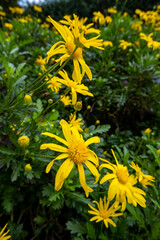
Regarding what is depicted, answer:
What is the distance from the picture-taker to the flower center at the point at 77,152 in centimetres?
75

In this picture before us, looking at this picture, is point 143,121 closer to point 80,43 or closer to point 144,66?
point 144,66

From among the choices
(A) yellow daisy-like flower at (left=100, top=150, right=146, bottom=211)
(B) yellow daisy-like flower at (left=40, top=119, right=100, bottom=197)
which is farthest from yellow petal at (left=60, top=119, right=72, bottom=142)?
(A) yellow daisy-like flower at (left=100, top=150, right=146, bottom=211)

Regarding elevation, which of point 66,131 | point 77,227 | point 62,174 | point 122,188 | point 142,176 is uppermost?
point 66,131

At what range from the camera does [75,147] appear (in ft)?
2.50

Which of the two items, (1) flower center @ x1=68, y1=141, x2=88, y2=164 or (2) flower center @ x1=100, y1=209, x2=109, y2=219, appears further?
(2) flower center @ x1=100, y1=209, x2=109, y2=219

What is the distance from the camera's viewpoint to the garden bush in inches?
31.7

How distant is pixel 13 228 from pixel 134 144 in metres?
1.26

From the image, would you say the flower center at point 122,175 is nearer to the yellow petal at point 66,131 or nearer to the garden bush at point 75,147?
the garden bush at point 75,147

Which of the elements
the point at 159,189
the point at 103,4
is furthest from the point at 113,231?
the point at 103,4

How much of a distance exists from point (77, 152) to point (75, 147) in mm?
23

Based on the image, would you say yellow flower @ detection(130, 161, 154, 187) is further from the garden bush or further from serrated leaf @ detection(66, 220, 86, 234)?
serrated leaf @ detection(66, 220, 86, 234)

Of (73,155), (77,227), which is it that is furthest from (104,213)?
Answer: (73,155)

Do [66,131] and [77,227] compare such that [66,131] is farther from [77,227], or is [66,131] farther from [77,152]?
[77,227]

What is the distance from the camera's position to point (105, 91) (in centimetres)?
191
